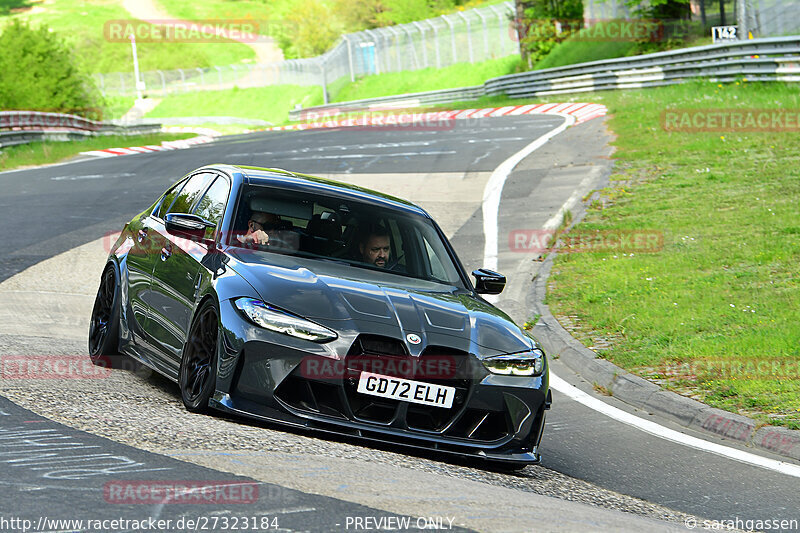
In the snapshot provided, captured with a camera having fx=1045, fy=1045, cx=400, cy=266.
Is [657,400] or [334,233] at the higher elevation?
[334,233]

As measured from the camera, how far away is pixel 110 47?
13975 centimetres

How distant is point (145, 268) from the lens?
7.52 meters

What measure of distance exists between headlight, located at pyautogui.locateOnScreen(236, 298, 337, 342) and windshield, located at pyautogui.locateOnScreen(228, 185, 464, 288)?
1.07m

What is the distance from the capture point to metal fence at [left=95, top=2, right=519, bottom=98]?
63469mm

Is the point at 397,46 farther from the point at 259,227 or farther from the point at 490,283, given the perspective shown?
the point at 259,227

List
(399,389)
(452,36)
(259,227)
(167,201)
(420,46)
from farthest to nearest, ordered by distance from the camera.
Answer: (420,46)
(452,36)
(167,201)
(259,227)
(399,389)

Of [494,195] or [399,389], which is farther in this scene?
[494,195]

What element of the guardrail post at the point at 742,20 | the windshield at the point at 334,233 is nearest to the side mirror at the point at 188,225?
the windshield at the point at 334,233

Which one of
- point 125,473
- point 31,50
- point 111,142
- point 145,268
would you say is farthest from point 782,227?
point 31,50

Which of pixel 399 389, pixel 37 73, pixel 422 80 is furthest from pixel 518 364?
pixel 422 80

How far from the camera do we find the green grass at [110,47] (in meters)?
129

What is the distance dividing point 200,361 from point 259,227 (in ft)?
3.88

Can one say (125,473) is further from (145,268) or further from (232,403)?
(145,268)

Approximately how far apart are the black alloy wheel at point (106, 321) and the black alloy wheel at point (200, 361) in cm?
162
